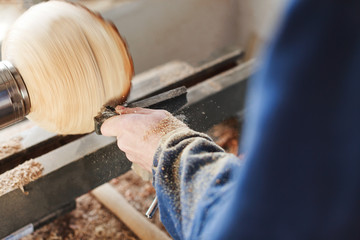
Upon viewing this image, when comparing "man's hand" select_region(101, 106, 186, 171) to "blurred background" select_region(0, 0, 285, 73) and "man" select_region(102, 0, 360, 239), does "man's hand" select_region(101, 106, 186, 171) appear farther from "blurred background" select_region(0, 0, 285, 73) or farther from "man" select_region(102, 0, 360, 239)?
"blurred background" select_region(0, 0, 285, 73)

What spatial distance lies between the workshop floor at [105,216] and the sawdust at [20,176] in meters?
0.42

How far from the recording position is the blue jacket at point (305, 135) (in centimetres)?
38

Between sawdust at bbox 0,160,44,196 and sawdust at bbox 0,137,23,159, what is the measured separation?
107 mm

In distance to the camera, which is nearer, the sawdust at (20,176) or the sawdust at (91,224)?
the sawdust at (20,176)

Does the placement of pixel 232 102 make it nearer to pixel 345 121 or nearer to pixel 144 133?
pixel 144 133

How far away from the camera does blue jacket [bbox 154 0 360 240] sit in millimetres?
377

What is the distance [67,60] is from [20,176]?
0.41 metres

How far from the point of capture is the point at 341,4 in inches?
14.3

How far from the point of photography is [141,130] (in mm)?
919

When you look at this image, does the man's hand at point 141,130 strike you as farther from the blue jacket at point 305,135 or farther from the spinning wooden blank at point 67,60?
the blue jacket at point 305,135

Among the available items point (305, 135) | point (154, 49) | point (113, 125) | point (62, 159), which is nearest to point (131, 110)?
point (113, 125)

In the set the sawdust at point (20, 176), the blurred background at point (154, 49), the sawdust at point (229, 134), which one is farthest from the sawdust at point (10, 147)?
the sawdust at point (229, 134)

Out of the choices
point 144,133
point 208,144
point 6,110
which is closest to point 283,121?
point 208,144

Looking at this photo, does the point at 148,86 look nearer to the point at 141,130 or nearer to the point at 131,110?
the point at 131,110
